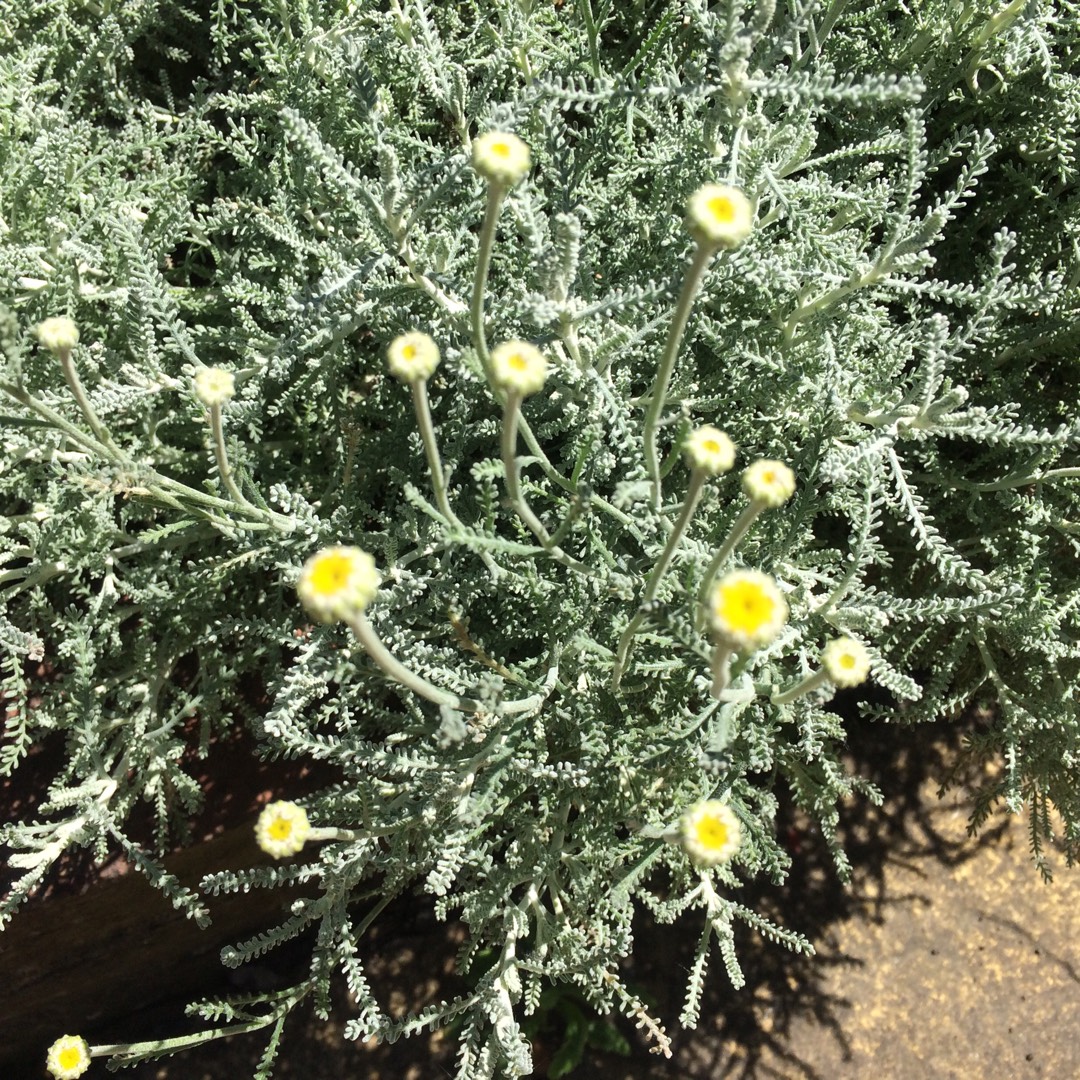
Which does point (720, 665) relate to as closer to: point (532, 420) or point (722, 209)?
point (722, 209)

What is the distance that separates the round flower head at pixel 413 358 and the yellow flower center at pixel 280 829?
471 mm

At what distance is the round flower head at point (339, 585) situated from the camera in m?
0.82

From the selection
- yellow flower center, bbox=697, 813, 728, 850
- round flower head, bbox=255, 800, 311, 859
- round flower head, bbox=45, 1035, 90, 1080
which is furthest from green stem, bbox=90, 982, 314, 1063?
yellow flower center, bbox=697, 813, 728, 850

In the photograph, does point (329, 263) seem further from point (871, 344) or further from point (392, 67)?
point (871, 344)

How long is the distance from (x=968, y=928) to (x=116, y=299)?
233 cm

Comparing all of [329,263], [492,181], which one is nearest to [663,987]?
[329,263]

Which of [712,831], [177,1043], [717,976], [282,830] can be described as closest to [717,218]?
[712,831]

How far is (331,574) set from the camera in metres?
0.84

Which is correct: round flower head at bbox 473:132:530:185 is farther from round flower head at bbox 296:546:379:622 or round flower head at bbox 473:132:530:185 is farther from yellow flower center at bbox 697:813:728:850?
yellow flower center at bbox 697:813:728:850

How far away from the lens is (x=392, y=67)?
1.75m

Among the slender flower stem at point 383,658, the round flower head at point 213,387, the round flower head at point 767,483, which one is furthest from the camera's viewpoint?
the round flower head at point 213,387

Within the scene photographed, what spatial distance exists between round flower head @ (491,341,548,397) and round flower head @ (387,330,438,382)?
2.4 inches

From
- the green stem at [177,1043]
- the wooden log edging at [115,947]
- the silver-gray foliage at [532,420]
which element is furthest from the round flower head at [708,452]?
the wooden log edging at [115,947]

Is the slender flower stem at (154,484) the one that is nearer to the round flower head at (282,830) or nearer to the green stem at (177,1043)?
the round flower head at (282,830)
